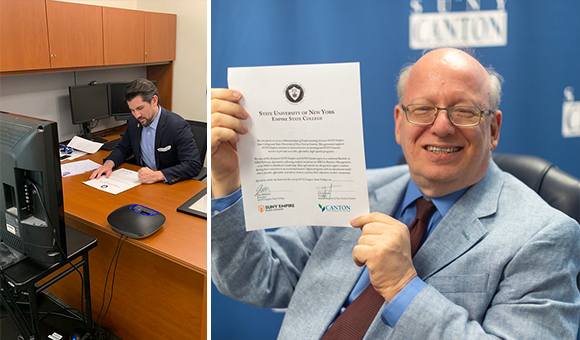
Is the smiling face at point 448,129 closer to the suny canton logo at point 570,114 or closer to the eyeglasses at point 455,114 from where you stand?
the eyeglasses at point 455,114

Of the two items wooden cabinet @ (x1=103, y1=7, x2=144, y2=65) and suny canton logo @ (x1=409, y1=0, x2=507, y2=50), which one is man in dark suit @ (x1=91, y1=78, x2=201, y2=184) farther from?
suny canton logo @ (x1=409, y1=0, x2=507, y2=50)

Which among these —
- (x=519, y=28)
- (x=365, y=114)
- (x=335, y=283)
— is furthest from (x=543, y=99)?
(x=335, y=283)

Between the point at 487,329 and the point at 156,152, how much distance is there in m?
2.25

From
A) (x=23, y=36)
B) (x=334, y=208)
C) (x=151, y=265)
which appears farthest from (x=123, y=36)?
(x=334, y=208)

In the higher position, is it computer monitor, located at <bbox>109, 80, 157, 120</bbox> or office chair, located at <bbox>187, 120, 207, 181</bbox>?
computer monitor, located at <bbox>109, 80, 157, 120</bbox>

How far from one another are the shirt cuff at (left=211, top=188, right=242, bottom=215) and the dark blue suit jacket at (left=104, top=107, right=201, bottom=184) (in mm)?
1484

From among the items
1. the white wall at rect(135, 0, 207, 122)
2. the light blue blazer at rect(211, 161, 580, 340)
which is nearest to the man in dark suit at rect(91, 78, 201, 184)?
the white wall at rect(135, 0, 207, 122)

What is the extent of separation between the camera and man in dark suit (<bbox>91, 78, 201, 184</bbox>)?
2615 mm

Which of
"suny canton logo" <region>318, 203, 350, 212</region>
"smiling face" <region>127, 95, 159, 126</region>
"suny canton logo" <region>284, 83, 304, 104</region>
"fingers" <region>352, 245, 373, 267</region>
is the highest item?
"suny canton logo" <region>284, 83, 304, 104</region>

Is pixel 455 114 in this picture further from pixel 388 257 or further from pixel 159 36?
pixel 159 36

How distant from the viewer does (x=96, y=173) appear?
249 cm

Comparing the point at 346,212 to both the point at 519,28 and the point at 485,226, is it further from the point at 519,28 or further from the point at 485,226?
the point at 519,28

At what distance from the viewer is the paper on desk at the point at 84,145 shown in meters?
2.99

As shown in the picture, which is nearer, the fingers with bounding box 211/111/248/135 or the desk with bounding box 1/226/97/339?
the fingers with bounding box 211/111/248/135
